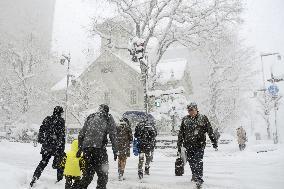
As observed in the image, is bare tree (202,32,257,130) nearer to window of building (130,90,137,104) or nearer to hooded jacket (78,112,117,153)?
window of building (130,90,137,104)

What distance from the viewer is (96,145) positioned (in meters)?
6.18

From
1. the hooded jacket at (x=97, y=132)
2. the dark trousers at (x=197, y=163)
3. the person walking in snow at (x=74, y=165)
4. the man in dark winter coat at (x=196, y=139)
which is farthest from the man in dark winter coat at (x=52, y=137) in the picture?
the dark trousers at (x=197, y=163)

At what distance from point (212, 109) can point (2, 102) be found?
25478mm

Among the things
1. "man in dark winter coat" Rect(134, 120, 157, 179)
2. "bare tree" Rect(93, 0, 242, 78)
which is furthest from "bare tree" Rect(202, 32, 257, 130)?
"man in dark winter coat" Rect(134, 120, 157, 179)

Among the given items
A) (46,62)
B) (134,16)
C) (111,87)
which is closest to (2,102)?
(46,62)

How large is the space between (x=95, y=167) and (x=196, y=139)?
2392 mm

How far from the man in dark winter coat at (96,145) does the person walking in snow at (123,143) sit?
2804 millimetres

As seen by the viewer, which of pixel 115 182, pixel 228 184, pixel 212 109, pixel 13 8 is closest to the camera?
pixel 228 184

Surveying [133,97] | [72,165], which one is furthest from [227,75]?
[72,165]

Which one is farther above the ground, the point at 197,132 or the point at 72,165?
the point at 197,132

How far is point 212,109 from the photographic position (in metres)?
34.1

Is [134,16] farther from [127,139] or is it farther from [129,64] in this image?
[127,139]

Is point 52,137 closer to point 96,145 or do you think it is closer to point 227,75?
point 96,145

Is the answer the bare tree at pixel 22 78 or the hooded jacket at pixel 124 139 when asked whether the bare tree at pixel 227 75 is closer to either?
the bare tree at pixel 22 78
